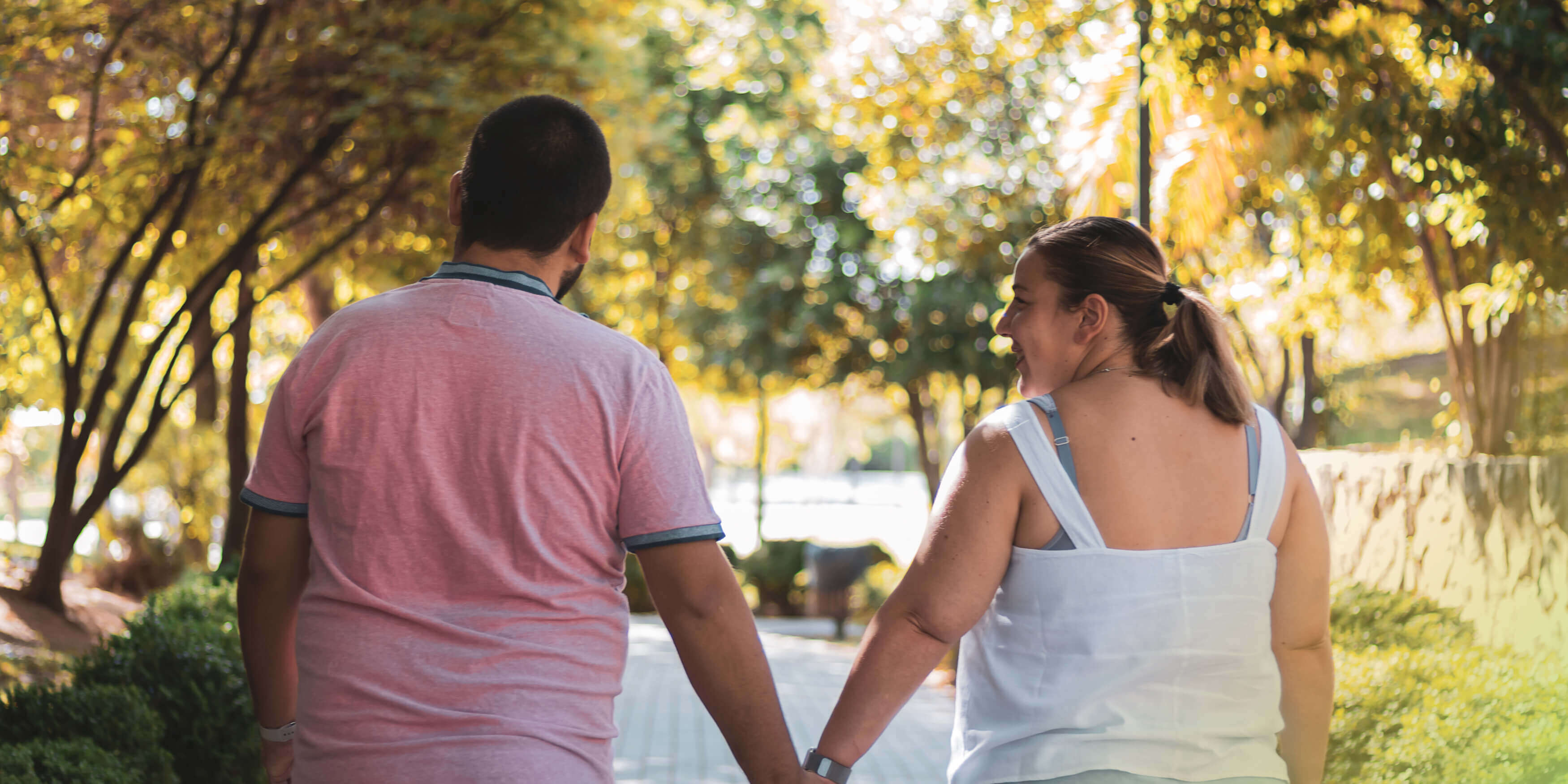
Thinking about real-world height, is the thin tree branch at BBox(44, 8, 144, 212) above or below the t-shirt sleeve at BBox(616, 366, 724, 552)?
above

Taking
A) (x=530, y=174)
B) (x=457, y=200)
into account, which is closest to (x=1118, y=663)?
(x=530, y=174)

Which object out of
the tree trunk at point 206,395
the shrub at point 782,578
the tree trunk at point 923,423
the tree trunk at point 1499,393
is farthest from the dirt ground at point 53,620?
the tree trunk at point 923,423

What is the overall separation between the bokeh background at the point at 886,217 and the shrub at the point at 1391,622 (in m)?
0.04

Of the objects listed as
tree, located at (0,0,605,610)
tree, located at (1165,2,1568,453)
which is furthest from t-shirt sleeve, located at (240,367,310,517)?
tree, located at (0,0,605,610)

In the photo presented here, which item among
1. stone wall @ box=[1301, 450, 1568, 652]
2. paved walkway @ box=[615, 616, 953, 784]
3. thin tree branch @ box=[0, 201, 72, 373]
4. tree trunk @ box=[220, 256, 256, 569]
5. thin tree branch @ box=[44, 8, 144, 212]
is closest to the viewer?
stone wall @ box=[1301, 450, 1568, 652]

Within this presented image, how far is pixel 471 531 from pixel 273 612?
24.8 inches

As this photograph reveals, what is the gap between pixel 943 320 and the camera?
1683 cm

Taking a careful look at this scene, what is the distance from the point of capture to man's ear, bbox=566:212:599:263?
2.22 m

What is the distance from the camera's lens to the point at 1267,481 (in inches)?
90.6

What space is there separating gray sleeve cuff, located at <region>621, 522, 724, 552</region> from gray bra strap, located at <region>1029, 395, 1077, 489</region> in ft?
1.94

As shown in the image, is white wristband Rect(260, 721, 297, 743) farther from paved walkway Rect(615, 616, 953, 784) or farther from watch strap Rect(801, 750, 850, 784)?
paved walkway Rect(615, 616, 953, 784)

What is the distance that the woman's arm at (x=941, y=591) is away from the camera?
2236mm

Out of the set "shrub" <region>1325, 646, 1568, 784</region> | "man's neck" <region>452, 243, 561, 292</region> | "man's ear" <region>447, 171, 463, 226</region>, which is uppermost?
"man's ear" <region>447, 171, 463, 226</region>

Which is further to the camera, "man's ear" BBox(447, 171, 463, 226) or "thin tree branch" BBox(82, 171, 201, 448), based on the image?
"thin tree branch" BBox(82, 171, 201, 448)
